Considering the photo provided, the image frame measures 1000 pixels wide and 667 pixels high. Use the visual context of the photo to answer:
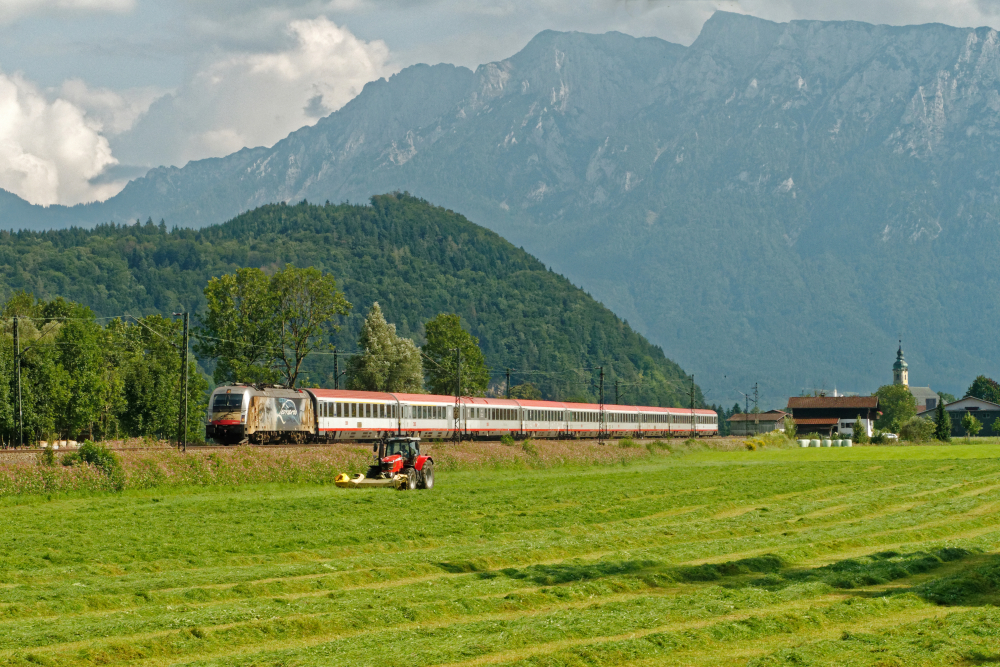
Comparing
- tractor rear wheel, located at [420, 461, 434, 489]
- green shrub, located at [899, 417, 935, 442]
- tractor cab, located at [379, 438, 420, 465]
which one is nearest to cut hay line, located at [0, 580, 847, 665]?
tractor cab, located at [379, 438, 420, 465]

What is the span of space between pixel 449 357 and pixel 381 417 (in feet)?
174

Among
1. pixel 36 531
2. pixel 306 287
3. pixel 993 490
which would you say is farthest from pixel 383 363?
pixel 36 531

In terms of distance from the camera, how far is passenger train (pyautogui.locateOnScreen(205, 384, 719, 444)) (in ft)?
215

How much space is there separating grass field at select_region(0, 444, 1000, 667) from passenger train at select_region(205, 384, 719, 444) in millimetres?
19197

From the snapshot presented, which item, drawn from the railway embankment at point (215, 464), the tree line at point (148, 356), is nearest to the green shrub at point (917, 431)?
the tree line at point (148, 356)

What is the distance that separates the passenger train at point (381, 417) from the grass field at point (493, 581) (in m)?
19.2

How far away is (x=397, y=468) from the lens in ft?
162

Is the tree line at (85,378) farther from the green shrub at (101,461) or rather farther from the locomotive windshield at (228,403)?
the green shrub at (101,461)

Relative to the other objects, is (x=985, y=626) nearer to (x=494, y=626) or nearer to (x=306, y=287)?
(x=494, y=626)

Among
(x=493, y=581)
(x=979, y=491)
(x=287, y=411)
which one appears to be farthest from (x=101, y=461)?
(x=979, y=491)

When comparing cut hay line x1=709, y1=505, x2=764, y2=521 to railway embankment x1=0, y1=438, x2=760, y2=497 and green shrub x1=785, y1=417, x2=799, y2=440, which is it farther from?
green shrub x1=785, y1=417, x2=799, y2=440

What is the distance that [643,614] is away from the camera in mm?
20750

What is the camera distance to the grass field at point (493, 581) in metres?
18.2

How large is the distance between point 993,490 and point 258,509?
33.7 meters
